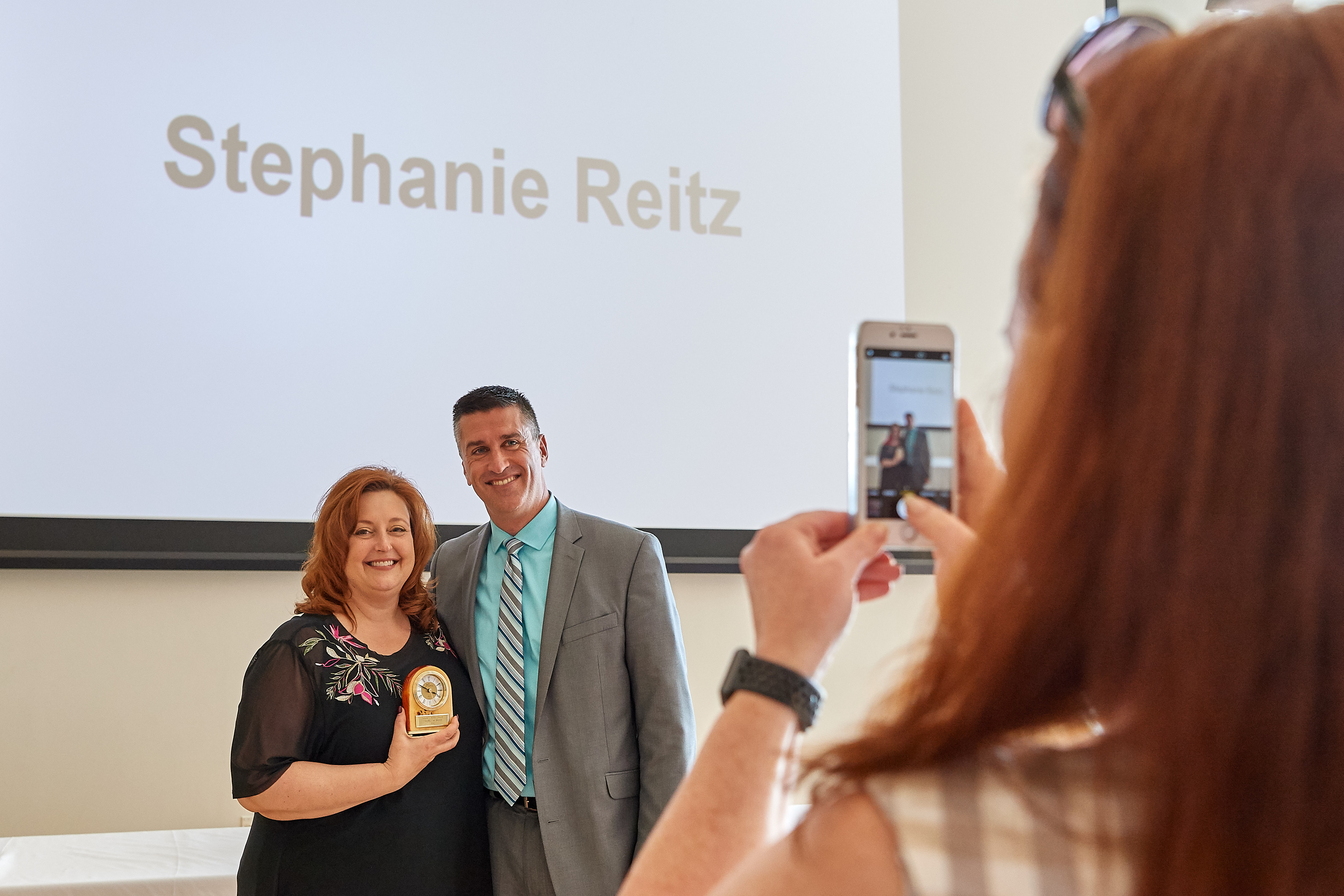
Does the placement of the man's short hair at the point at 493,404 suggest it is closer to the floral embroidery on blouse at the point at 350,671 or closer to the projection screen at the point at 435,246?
the floral embroidery on blouse at the point at 350,671

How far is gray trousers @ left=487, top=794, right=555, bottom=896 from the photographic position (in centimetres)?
206

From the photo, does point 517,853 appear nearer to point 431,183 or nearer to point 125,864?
point 125,864

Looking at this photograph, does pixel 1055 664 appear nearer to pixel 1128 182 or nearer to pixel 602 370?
pixel 1128 182

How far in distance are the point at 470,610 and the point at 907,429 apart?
61.1 inches

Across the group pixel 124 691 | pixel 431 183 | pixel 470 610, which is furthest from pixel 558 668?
pixel 431 183

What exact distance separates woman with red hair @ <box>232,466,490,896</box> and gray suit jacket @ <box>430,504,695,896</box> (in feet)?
0.50

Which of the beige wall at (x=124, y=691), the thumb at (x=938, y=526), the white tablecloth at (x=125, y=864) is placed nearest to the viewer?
the thumb at (x=938, y=526)

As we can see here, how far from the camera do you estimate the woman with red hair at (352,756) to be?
191 cm

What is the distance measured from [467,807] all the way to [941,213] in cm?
296

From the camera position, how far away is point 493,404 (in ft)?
7.91

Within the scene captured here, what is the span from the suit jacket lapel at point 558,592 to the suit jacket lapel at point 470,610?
0.13 metres

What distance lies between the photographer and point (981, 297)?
4016 mm

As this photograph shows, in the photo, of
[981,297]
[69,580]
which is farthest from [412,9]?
[981,297]

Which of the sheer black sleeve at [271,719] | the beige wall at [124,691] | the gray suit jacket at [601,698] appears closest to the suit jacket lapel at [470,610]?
the gray suit jacket at [601,698]
